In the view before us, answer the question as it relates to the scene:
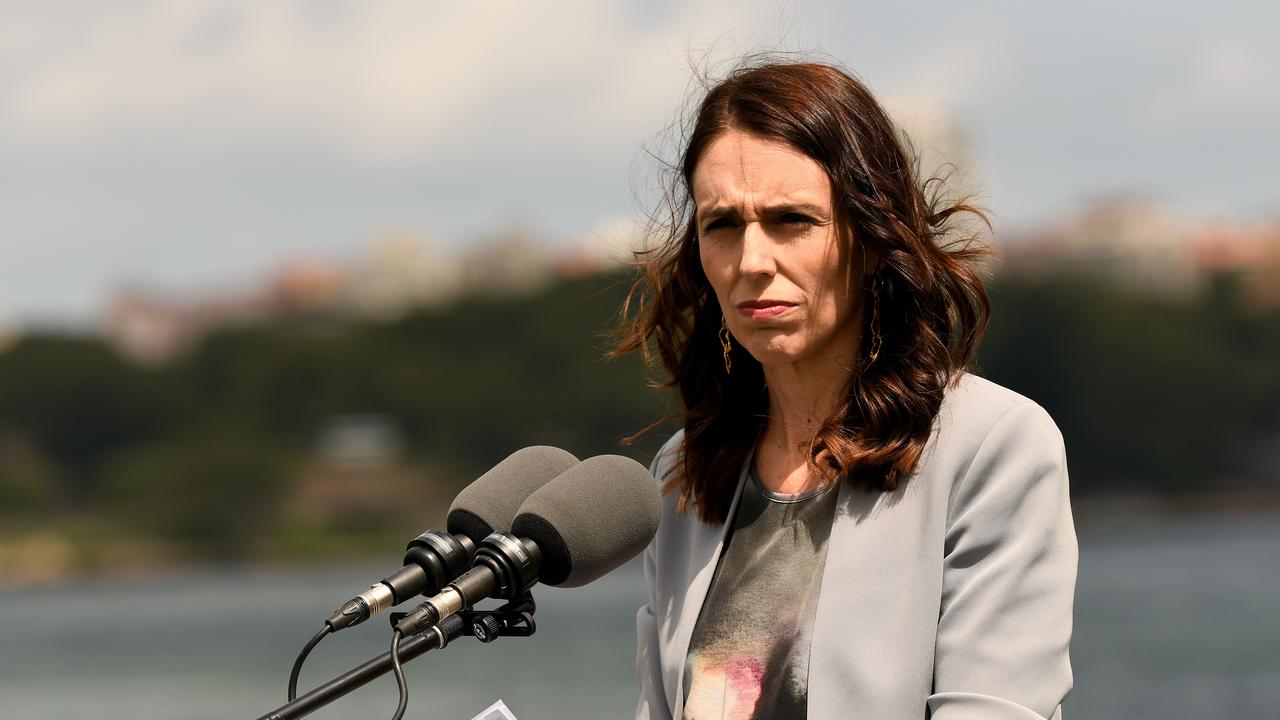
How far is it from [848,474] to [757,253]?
36cm

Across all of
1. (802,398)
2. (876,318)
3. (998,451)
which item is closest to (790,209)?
(876,318)

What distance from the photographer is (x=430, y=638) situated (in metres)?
2.07

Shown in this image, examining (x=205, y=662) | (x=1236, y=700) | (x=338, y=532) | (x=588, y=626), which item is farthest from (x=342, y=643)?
(x=1236, y=700)

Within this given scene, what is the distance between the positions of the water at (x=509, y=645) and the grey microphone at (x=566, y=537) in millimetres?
21917

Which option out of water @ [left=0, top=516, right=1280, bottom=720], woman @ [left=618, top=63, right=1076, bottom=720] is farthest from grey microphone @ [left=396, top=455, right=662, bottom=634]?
water @ [left=0, top=516, right=1280, bottom=720]

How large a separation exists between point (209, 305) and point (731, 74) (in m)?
69.0

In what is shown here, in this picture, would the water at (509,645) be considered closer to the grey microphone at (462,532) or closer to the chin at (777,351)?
the chin at (777,351)

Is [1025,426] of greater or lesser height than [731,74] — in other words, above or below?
below

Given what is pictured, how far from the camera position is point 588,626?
46.5 m

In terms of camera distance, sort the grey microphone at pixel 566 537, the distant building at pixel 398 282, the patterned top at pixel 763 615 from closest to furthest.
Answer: the grey microphone at pixel 566 537
the patterned top at pixel 763 615
the distant building at pixel 398 282

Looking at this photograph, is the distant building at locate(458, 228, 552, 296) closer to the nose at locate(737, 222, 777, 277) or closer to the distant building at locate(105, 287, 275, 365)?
the distant building at locate(105, 287, 275, 365)

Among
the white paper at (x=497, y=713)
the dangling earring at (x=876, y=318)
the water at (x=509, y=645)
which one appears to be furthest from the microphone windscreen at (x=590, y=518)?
the water at (x=509, y=645)

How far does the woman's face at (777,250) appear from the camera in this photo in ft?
8.36

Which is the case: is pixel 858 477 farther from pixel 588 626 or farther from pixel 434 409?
pixel 434 409
